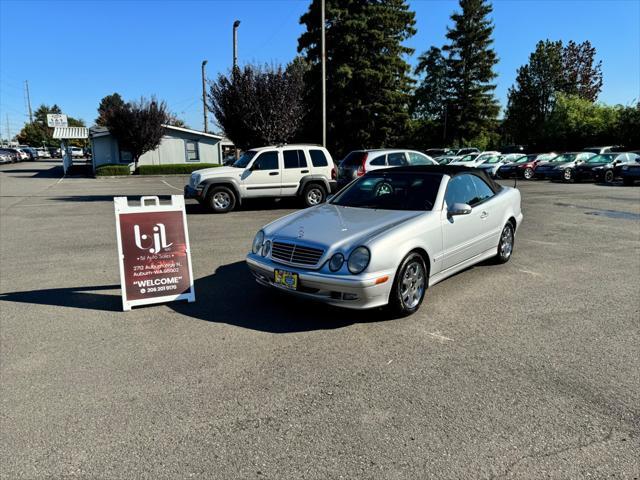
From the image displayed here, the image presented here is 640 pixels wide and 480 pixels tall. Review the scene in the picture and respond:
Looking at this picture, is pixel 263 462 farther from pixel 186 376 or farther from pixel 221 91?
pixel 221 91

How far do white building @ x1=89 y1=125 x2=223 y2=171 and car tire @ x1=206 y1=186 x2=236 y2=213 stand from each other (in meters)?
25.0

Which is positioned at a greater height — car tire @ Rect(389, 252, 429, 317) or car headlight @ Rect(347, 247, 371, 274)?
car headlight @ Rect(347, 247, 371, 274)

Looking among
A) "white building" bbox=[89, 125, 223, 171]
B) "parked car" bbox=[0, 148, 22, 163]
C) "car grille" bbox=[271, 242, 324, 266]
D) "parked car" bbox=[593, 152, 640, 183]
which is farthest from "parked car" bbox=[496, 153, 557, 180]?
"parked car" bbox=[0, 148, 22, 163]

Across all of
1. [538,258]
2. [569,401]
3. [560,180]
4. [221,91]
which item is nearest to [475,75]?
[560,180]

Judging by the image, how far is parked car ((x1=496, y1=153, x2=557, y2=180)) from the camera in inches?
1122

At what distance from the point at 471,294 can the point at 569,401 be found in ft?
7.96

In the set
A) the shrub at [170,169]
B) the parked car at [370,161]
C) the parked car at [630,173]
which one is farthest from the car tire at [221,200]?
the shrub at [170,169]

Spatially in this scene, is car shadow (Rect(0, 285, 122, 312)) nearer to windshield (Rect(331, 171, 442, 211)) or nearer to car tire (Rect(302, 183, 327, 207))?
windshield (Rect(331, 171, 442, 211))

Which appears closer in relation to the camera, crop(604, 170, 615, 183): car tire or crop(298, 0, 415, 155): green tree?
crop(604, 170, 615, 183): car tire

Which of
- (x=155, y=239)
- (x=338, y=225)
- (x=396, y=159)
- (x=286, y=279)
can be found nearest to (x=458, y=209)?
(x=338, y=225)

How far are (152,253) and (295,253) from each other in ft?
5.65

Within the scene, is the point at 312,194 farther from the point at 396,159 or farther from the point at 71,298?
the point at 71,298

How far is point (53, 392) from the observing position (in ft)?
11.3

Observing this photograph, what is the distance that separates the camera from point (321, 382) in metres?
3.53
